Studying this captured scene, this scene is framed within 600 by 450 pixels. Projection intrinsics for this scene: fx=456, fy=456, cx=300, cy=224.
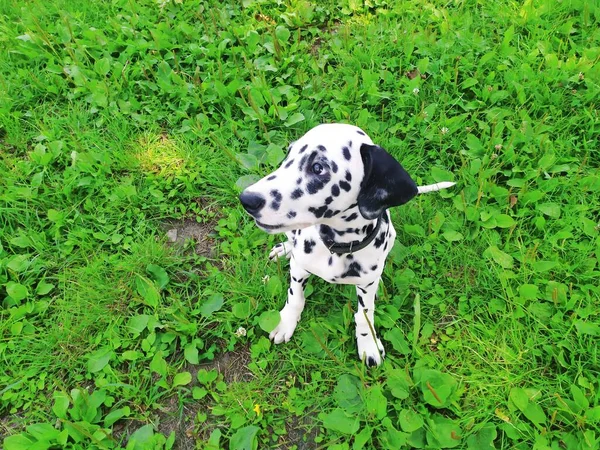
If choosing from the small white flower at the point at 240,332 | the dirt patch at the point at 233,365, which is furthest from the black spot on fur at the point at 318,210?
the dirt patch at the point at 233,365

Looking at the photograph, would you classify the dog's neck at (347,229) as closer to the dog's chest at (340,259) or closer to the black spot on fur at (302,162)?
the dog's chest at (340,259)

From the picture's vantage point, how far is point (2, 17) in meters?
4.55

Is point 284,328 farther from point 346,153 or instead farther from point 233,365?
point 346,153

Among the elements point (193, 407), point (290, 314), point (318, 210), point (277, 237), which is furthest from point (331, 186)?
point (193, 407)

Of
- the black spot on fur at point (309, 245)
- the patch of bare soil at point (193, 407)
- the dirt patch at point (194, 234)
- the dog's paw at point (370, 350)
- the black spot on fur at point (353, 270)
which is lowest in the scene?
the patch of bare soil at point (193, 407)

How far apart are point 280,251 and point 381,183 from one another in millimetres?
1370

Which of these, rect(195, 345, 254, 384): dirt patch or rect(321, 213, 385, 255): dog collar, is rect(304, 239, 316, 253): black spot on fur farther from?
rect(195, 345, 254, 384): dirt patch

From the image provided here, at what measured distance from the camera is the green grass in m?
2.64

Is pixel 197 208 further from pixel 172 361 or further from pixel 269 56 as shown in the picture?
pixel 269 56

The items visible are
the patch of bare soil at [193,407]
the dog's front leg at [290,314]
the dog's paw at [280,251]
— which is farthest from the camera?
the dog's paw at [280,251]

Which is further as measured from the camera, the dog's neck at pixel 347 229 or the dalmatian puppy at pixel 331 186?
the dog's neck at pixel 347 229

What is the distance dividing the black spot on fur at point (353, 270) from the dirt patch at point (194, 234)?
131 centimetres

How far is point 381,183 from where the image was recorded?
194cm

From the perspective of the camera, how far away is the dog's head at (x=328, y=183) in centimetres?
193
